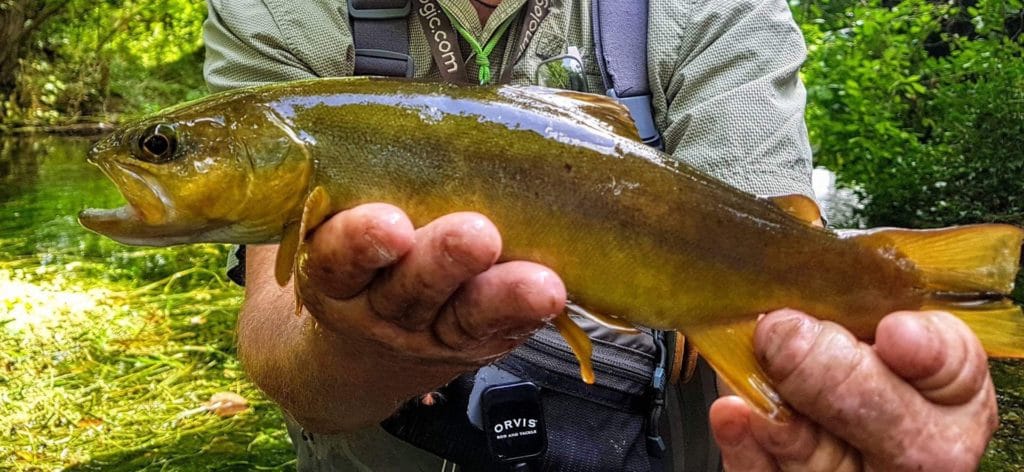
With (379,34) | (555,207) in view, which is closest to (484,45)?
(379,34)

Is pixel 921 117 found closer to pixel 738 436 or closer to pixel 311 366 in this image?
pixel 738 436

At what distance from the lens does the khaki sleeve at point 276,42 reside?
2209mm

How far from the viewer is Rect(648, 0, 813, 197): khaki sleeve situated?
86.9 inches

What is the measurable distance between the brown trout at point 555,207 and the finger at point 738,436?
0.11 m

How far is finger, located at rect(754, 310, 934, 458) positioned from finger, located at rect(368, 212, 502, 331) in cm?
47

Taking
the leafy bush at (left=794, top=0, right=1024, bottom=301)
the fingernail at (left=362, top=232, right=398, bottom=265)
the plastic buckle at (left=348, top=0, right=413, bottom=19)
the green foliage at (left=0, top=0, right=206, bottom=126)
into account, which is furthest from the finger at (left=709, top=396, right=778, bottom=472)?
the green foliage at (left=0, top=0, right=206, bottom=126)

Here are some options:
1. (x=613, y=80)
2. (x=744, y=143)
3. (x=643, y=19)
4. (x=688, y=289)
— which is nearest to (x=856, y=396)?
(x=688, y=289)

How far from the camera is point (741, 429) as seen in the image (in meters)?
1.51

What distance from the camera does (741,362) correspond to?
1.40 metres

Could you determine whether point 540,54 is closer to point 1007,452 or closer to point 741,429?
point 741,429

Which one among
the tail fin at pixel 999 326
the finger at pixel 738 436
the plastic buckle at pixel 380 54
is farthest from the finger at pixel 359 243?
the plastic buckle at pixel 380 54

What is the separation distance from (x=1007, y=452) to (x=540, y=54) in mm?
2797

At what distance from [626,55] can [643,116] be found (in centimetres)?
17

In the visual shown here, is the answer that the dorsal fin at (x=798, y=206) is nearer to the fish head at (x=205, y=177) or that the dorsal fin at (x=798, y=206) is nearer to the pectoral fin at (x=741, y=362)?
the pectoral fin at (x=741, y=362)
